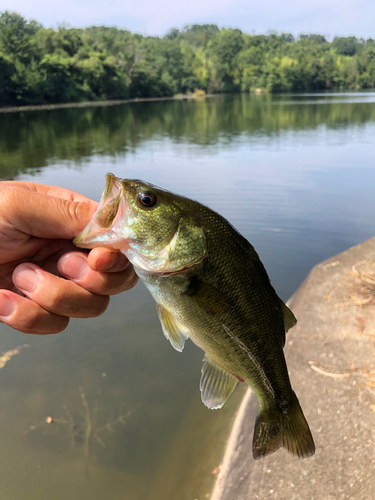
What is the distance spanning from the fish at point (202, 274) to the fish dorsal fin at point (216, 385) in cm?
11

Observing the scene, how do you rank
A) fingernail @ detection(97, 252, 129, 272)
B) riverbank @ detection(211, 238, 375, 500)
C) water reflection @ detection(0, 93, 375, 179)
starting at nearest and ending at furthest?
1. fingernail @ detection(97, 252, 129, 272)
2. riverbank @ detection(211, 238, 375, 500)
3. water reflection @ detection(0, 93, 375, 179)

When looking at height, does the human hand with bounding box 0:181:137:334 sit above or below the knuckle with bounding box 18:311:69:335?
above

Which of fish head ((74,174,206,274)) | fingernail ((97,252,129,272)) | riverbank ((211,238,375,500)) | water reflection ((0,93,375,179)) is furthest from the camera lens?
water reflection ((0,93,375,179))

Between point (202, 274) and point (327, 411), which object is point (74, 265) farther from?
point (327, 411)

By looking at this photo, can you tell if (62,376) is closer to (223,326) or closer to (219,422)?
(219,422)

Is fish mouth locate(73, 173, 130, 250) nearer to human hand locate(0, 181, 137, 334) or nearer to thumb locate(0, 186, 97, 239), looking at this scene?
human hand locate(0, 181, 137, 334)

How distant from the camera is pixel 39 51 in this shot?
72125 mm

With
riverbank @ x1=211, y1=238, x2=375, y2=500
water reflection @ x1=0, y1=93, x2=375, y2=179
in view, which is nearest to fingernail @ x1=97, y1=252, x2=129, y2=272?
riverbank @ x1=211, y1=238, x2=375, y2=500

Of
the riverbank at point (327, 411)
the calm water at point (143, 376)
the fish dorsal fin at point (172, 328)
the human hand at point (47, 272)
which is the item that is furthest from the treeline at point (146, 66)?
the fish dorsal fin at point (172, 328)

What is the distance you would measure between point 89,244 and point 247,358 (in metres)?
1.11

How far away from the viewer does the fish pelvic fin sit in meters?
2.07

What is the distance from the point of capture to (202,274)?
201cm

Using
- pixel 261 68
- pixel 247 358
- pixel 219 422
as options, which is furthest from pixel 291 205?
pixel 261 68

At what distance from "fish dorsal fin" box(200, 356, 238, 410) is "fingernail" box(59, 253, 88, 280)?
100 cm
